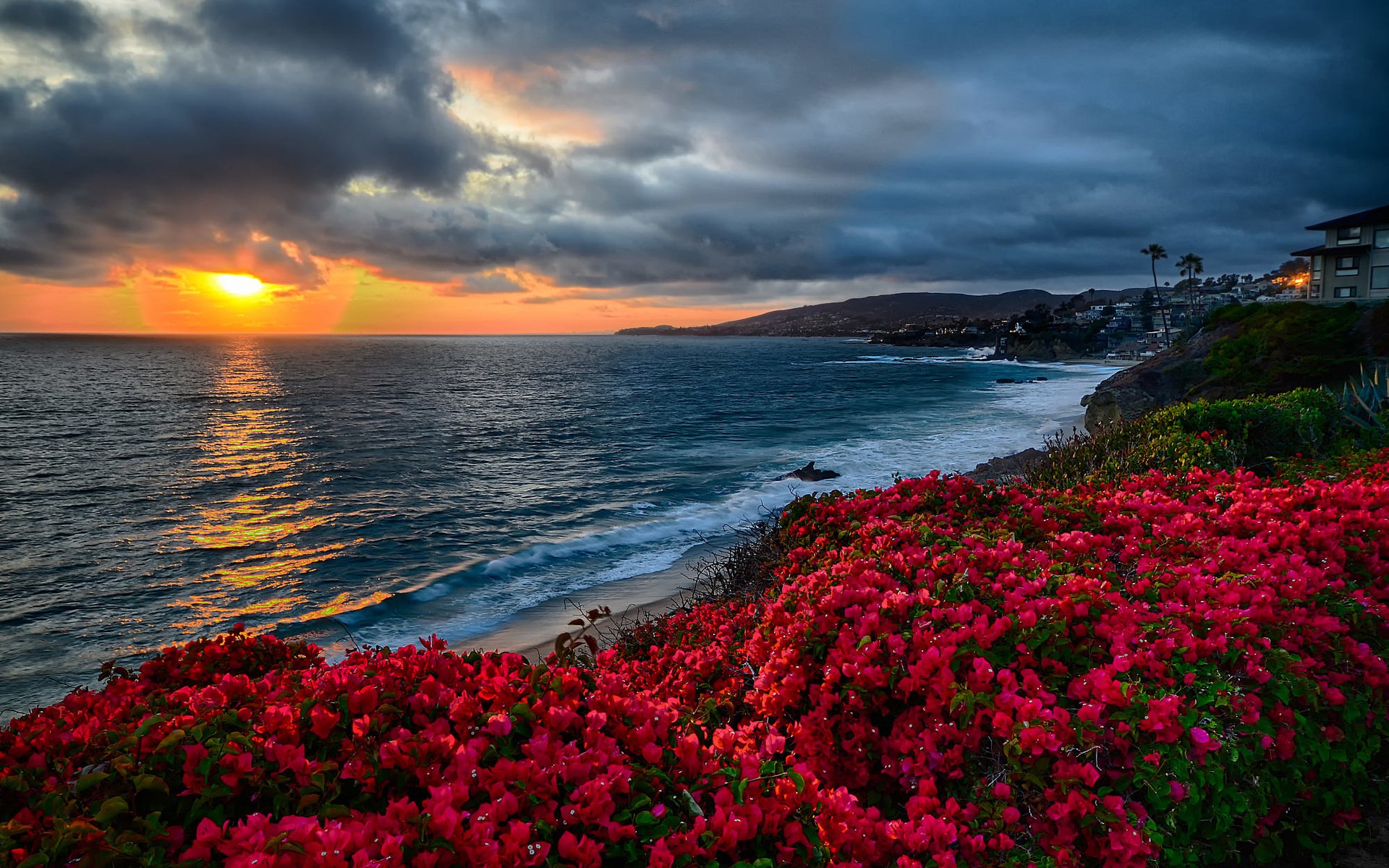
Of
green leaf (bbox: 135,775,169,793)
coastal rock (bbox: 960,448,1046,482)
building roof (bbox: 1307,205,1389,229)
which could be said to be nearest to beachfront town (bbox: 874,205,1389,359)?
building roof (bbox: 1307,205,1389,229)

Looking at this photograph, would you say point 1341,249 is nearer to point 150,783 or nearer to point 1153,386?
point 1153,386

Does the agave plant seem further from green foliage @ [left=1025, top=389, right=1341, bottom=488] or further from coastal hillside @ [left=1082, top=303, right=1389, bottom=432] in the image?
coastal hillside @ [left=1082, top=303, right=1389, bottom=432]

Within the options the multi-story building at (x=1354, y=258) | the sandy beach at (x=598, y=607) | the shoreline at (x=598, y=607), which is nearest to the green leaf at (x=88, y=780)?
the shoreline at (x=598, y=607)

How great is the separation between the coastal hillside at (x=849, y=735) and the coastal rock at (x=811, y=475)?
20.3m

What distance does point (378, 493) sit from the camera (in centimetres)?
2550

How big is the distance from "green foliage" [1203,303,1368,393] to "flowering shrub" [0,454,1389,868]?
2147cm

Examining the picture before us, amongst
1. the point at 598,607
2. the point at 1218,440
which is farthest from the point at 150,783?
the point at 1218,440

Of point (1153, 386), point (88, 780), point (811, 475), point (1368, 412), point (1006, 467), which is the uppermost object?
point (1368, 412)

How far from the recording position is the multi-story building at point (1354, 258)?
39.9 metres

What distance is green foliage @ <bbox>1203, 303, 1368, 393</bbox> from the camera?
71.3 ft

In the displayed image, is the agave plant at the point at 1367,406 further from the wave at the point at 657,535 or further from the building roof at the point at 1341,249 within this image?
the building roof at the point at 1341,249

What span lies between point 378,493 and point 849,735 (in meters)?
25.0

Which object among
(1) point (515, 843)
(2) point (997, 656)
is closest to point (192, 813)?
(1) point (515, 843)

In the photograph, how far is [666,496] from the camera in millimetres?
25094
